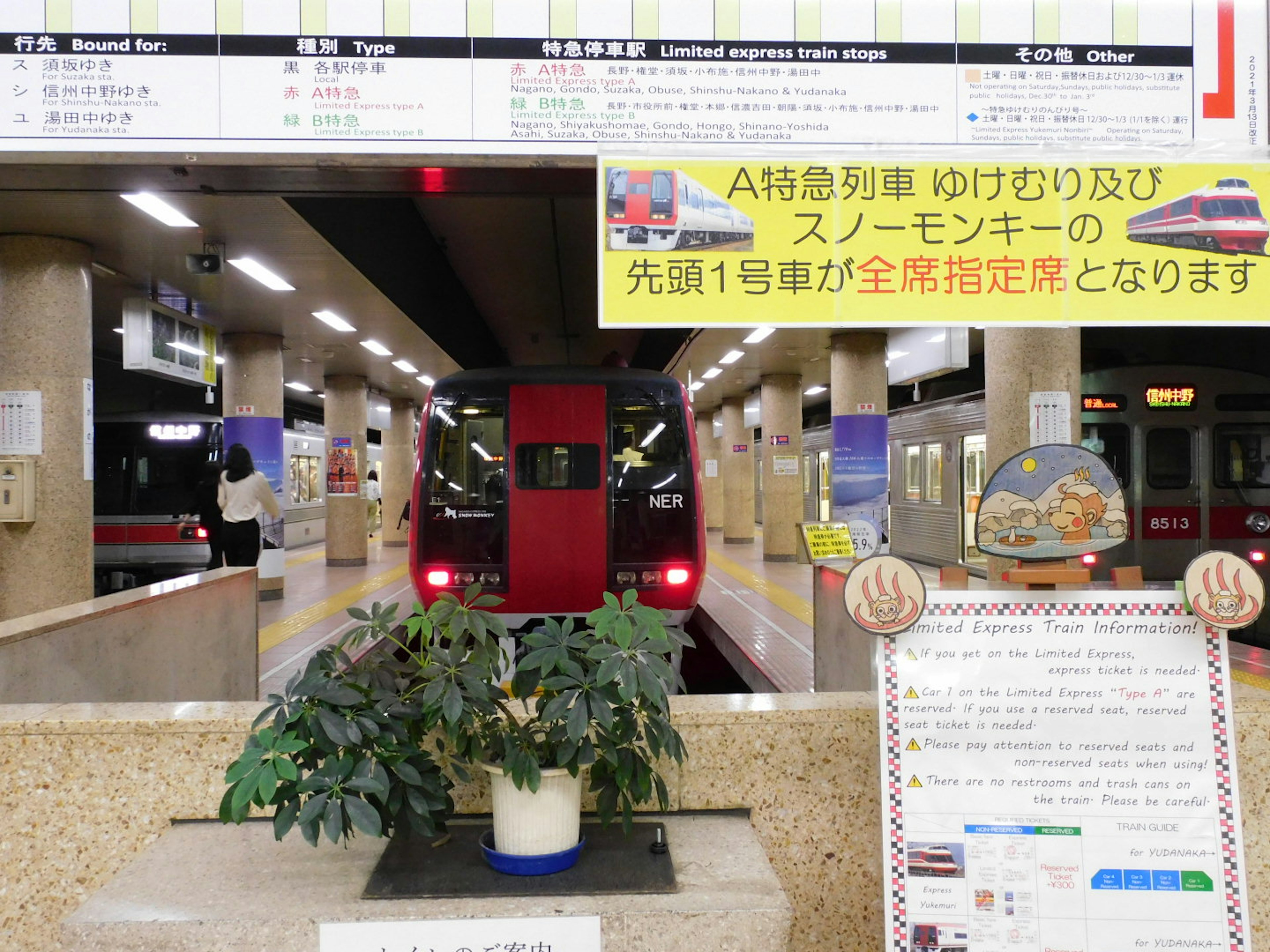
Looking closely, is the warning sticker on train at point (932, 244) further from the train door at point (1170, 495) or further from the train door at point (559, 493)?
the train door at point (1170, 495)

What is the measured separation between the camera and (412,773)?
5.65 ft

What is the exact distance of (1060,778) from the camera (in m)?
1.89

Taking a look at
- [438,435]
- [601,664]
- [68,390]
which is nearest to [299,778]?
[601,664]

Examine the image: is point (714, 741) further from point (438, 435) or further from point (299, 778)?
point (438, 435)

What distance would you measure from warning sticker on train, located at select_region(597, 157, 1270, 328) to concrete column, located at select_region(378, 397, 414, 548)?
54.7 feet

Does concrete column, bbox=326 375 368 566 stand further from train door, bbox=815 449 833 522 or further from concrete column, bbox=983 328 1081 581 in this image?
concrete column, bbox=983 328 1081 581

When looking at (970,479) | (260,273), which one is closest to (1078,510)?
(260,273)

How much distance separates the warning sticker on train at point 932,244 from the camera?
2.11m

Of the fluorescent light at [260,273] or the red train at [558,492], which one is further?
the fluorescent light at [260,273]

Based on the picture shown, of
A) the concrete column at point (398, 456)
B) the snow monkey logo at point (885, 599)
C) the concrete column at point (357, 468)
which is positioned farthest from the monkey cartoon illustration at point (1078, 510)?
the concrete column at point (398, 456)

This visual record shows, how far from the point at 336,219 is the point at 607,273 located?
214 inches

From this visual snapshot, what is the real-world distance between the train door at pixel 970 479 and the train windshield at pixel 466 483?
6.78 meters

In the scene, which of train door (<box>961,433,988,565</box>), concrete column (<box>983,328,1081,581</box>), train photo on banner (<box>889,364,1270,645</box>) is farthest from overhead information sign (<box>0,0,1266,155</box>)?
train door (<box>961,433,988,565</box>)

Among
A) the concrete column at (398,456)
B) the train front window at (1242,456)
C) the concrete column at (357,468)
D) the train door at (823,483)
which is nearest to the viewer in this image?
the train front window at (1242,456)
